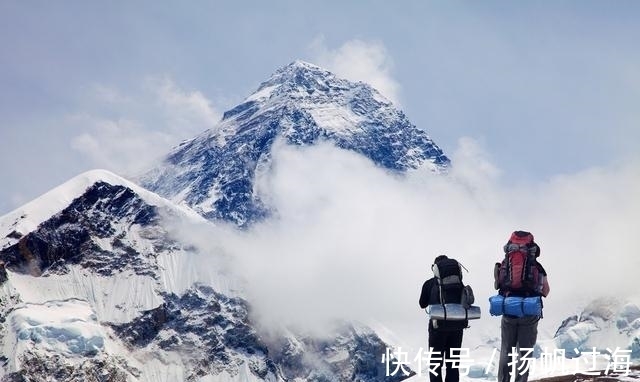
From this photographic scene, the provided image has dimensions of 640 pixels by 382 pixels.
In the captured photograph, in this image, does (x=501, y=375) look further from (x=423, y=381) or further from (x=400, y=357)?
(x=423, y=381)

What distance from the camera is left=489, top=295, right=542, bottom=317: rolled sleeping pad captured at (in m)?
18.8

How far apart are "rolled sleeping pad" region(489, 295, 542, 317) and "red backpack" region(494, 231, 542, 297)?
8.3 inches

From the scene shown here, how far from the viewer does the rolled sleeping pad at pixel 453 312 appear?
18406 millimetres

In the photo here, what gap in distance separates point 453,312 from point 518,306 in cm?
171

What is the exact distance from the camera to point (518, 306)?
61.8 feet

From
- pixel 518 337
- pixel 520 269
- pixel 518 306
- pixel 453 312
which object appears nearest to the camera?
pixel 453 312

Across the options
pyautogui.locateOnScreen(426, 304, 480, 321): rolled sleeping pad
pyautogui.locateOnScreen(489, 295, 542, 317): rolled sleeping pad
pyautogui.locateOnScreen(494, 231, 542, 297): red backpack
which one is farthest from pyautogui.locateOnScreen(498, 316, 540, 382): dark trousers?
pyautogui.locateOnScreen(426, 304, 480, 321): rolled sleeping pad

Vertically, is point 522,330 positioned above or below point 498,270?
below

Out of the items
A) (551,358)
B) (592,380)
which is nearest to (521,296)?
(551,358)

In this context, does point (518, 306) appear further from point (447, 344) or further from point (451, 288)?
point (447, 344)

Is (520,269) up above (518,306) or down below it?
above

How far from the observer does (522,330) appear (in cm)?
1938

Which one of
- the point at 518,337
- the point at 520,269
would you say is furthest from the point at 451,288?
the point at 518,337

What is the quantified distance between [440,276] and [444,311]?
857 mm
